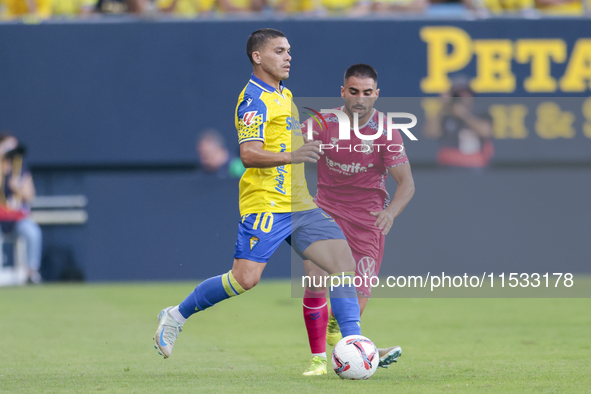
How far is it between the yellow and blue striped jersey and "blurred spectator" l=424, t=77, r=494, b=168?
6573 mm

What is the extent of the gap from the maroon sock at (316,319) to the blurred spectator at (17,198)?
24.6 ft

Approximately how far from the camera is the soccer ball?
5000 millimetres

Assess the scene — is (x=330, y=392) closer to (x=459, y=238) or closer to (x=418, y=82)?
(x=459, y=238)

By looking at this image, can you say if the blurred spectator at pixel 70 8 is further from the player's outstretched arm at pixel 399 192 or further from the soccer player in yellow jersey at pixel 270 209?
the player's outstretched arm at pixel 399 192

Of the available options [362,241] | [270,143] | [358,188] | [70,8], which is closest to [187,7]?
[70,8]

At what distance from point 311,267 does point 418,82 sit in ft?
25.3

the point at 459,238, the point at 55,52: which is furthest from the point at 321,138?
the point at 55,52

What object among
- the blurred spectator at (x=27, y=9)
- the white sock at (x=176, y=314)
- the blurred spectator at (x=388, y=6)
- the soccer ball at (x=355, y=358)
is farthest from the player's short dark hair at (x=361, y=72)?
the blurred spectator at (x=27, y=9)

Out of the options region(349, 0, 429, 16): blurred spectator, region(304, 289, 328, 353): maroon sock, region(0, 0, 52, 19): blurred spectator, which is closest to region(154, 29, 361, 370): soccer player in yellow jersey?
region(304, 289, 328, 353): maroon sock

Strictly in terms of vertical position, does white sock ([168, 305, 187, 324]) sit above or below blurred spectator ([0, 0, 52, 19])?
below

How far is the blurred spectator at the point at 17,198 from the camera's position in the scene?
1213cm

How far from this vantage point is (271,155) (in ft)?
16.6

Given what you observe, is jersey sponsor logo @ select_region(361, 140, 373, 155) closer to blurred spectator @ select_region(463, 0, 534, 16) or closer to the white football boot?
the white football boot

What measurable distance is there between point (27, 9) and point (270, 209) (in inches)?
356
